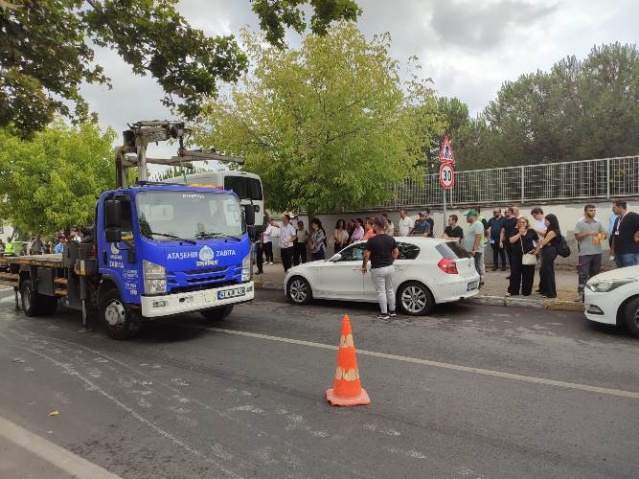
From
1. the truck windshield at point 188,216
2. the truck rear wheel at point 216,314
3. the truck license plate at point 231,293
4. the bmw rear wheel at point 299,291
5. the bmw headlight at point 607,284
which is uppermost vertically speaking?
the truck windshield at point 188,216

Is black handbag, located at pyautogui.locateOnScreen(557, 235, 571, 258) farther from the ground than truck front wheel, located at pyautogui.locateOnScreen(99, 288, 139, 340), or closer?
farther from the ground

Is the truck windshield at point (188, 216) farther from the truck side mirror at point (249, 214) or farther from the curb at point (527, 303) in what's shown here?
the curb at point (527, 303)

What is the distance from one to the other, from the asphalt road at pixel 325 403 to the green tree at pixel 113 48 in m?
4.70

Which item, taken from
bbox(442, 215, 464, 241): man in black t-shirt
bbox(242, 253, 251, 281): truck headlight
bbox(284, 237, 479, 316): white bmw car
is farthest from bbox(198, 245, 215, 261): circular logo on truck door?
A: bbox(442, 215, 464, 241): man in black t-shirt

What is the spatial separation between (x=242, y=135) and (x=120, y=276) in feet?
22.7

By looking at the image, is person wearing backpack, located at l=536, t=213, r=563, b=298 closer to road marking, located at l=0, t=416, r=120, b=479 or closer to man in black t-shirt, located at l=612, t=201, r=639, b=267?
man in black t-shirt, located at l=612, t=201, r=639, b=267

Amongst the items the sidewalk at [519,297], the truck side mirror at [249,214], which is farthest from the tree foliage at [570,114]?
the truck side mirror at [249,214]

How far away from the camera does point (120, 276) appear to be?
6992mm

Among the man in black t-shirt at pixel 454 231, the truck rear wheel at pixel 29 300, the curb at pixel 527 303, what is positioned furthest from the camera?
the man in black t-shirt at pixel 454 231

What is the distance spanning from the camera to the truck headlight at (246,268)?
25.3ft

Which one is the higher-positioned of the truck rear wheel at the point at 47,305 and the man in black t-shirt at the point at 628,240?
the man in black t-shirt at the point at 628,240

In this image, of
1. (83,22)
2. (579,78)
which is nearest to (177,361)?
(83,22)

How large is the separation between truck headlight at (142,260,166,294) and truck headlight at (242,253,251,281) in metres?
1.45

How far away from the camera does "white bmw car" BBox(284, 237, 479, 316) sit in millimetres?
8422
